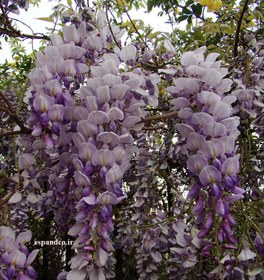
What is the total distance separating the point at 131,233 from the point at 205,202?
1340mm

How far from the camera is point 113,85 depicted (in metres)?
0.91

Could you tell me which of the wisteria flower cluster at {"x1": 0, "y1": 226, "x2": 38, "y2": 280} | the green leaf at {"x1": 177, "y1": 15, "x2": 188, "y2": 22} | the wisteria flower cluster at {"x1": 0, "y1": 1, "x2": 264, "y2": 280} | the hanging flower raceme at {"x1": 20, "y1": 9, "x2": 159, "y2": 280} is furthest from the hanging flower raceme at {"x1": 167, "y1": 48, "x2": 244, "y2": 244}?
the green leaf at {"x1": 177, "y1": 15, "x2": 188, "y2": 22}

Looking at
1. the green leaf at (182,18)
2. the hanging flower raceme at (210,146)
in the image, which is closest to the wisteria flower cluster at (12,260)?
the hanging flower raceme at (210,146)

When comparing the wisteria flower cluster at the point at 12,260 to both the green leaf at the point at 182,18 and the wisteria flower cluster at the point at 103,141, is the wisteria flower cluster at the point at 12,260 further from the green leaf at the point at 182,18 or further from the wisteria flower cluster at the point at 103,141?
the green leaf at the point at 182,18

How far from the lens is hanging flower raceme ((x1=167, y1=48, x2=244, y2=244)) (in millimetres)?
833

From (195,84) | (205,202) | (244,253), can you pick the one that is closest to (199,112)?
(195,84)

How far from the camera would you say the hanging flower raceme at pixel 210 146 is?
0.83 metres

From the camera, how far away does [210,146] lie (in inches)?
32.9

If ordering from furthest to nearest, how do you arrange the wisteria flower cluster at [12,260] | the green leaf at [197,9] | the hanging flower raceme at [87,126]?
the green leaf at [197,9], the wisteria flower cluster at [12,260], the hanging flower raceme at [87,126]

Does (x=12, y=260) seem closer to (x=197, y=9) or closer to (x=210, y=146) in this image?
(x=210, y=146)

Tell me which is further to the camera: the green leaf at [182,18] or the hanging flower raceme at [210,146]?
the green leaf at [182,18]

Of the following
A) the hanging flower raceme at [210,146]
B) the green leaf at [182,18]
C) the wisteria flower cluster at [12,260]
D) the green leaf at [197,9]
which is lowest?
the wisteria flower cluster at [12,260]

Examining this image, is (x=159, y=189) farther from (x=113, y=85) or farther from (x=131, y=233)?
(x=113, y=85)

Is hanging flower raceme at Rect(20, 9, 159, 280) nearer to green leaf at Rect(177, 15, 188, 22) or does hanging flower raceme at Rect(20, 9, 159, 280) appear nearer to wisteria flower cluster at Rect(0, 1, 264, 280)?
wisteria flower cluster at Rect(0, 1, 264, 280)
